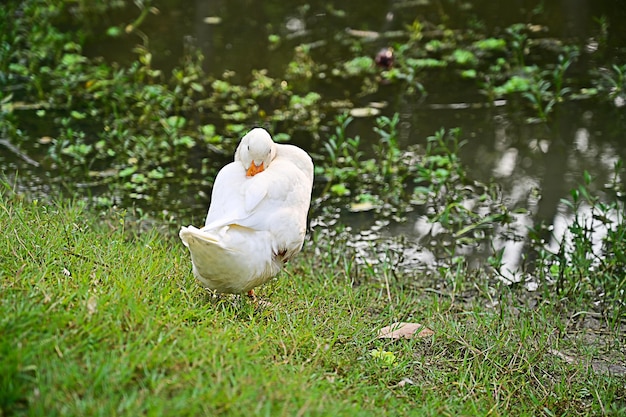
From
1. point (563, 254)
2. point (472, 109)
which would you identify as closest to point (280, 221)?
point (563, 254)

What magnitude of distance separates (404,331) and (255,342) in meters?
0.89

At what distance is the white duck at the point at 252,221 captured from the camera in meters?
3.40

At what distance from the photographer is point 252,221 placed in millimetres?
3559

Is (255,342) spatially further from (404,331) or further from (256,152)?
(256,152)

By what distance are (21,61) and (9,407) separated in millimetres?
5417

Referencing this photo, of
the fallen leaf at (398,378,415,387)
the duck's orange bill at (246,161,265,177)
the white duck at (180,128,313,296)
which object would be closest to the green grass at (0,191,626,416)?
the fallen leaf at (398,378,415,387)

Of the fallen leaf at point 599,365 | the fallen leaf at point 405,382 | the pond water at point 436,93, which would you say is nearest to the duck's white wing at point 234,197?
the fallen leaf at point 405,382

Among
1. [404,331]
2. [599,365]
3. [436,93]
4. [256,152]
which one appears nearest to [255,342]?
[404,331]

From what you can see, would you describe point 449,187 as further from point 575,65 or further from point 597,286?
point 575,65

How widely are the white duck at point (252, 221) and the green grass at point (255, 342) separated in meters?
0.19

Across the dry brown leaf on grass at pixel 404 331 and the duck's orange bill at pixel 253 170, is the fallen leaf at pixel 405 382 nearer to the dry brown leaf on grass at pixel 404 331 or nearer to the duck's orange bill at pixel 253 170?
the dry brown leaf on grass at pixel 404 331

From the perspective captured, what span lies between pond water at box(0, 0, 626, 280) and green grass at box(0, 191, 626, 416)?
72cm

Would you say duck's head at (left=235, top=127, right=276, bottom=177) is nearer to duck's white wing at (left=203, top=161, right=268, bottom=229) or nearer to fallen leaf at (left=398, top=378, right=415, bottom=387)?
duck's white wing at (left=203, top=161, right=268, bottom=229)

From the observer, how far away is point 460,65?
7289 millimetres
